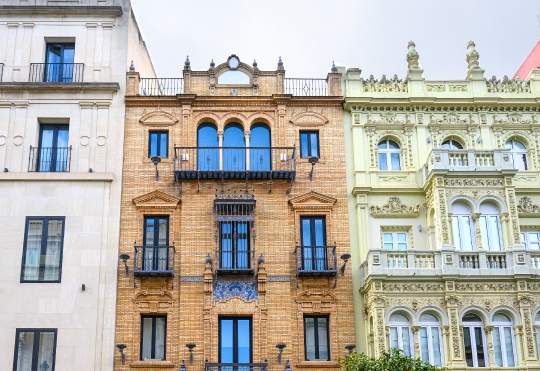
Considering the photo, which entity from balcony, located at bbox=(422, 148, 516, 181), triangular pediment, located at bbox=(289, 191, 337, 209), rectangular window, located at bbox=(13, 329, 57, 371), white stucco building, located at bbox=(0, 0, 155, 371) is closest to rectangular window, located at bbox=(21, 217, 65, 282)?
white stucco building, located at bbox=(0, 0, 155, 371)

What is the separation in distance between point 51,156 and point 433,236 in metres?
14.8

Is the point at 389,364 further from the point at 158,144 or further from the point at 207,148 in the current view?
the point at 158,144

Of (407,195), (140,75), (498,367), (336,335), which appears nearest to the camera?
(498,367)

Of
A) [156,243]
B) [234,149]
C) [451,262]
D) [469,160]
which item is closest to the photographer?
[451,262]

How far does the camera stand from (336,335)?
97.2 ft

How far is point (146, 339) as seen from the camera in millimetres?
29734

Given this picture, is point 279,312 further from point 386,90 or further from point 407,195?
point 386,90

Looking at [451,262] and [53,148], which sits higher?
[53,148]

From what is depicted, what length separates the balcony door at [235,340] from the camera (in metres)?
29.4

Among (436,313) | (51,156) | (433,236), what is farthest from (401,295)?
(51,156)

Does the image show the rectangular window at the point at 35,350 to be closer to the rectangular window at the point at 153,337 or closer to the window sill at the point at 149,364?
the window sill at the point at 149,364

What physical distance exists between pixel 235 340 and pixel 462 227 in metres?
9.07

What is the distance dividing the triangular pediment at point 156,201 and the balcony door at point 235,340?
4.71m

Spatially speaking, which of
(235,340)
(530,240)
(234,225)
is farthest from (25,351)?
(530,240)
